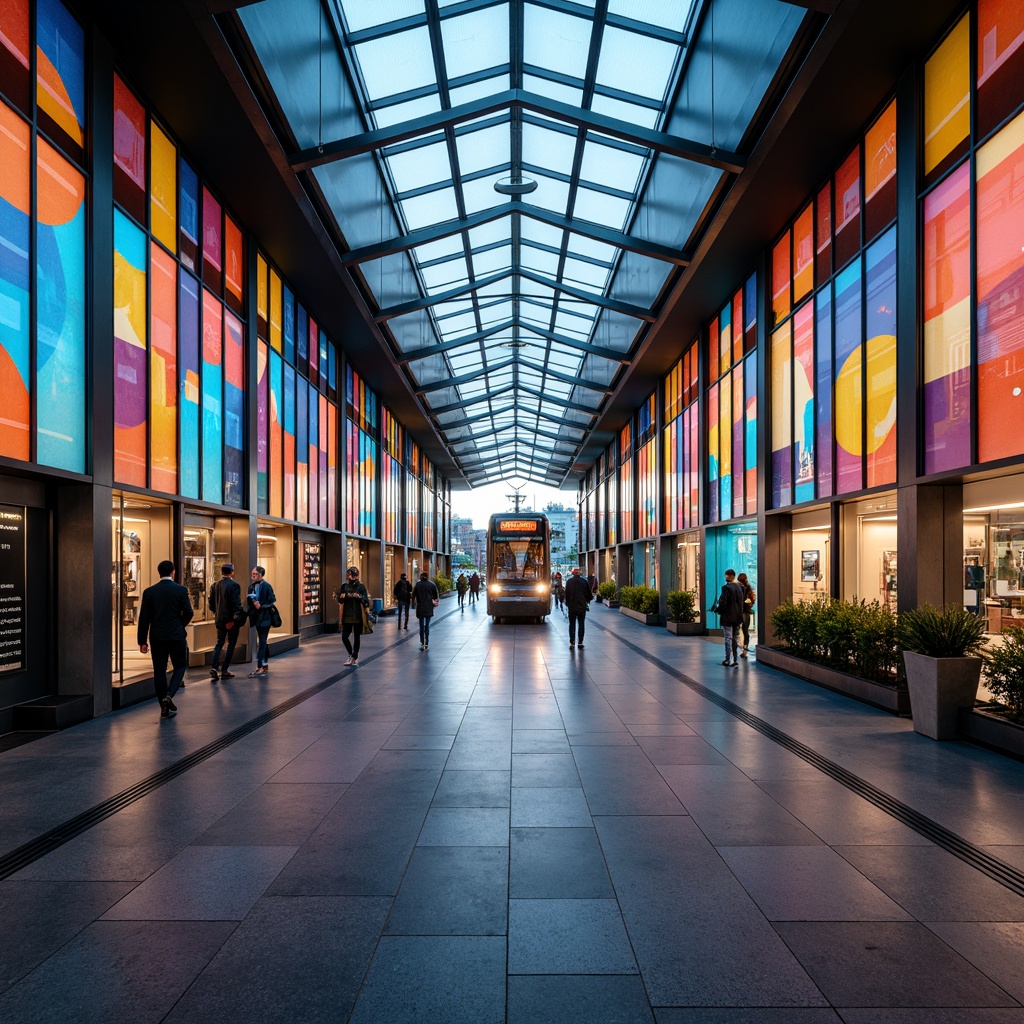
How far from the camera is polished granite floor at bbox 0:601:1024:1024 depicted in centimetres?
303

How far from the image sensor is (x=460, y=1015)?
2.87 meters

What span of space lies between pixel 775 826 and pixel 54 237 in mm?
9013

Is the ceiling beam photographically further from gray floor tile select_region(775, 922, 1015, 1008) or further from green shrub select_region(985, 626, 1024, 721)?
gray floor tile select_region(775, 922, 1015, 1008)

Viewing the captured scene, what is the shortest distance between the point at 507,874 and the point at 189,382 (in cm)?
976

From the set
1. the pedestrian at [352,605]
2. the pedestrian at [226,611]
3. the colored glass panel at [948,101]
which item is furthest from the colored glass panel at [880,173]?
the pedestrian at [226,611]

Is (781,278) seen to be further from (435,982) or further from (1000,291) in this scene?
(435,982)

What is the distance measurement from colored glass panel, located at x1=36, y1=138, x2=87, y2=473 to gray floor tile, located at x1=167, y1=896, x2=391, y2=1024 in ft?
20.4

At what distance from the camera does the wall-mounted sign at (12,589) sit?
7.75 m

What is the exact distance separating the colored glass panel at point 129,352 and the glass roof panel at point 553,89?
291 inches

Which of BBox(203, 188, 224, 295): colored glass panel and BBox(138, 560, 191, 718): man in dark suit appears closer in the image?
BBox(138, 560, 191, 718): man in dark suit

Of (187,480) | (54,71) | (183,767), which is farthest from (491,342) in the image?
(183,767)

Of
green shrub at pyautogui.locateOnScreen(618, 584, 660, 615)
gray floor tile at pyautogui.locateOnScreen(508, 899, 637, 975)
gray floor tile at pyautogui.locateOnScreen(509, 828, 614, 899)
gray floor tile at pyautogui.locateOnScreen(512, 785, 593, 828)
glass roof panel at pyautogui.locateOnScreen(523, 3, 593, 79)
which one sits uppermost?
glass roof panel at pyautogui.locateOnScreen(523, 3, 593, 79)

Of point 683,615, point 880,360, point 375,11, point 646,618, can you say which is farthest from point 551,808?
point 646,618

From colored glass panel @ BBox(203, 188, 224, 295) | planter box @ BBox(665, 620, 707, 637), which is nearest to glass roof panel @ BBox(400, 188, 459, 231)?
colored glass panel @ BBox(203, 188, 224, 295)
